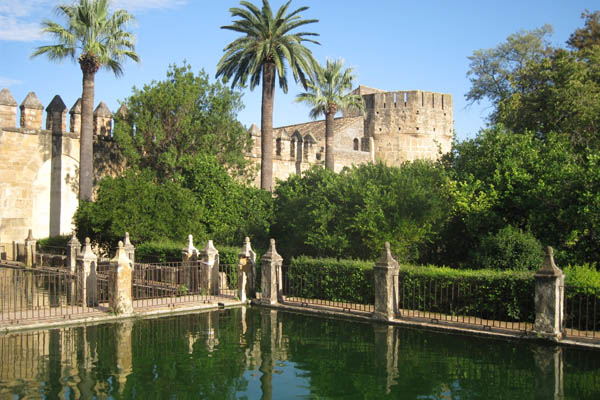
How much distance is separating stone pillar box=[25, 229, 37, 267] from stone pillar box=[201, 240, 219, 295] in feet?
33.0

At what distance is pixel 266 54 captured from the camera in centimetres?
2548

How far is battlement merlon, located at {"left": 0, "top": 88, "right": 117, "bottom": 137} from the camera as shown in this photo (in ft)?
82.1

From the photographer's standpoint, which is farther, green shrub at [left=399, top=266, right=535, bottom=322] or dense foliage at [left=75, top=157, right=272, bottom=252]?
dense foliage at [left=75, top=157, right=272, bottom=252]

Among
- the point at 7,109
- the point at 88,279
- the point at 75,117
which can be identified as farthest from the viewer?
the point at 75,117

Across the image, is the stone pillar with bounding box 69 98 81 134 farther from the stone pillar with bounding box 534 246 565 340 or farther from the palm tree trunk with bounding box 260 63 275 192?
the stone pillar with bounding box 534 246 565 340

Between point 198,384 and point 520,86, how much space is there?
76.1 feet

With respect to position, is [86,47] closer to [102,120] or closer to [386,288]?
[102,120]

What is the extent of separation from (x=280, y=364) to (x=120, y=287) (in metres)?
5.37

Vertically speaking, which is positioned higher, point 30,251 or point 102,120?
point 102,120

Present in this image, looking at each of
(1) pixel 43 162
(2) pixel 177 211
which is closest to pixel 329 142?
(2) pixel 177 211

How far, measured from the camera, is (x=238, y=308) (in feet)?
51.8

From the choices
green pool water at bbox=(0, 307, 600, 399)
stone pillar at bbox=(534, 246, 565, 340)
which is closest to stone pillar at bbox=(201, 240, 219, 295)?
green pool water at bbox=(0, 307, 600, 399)

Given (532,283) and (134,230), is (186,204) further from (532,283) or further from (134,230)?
(532,283)

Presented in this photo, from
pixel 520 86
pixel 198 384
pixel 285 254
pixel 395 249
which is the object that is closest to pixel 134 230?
pixel 285 254
